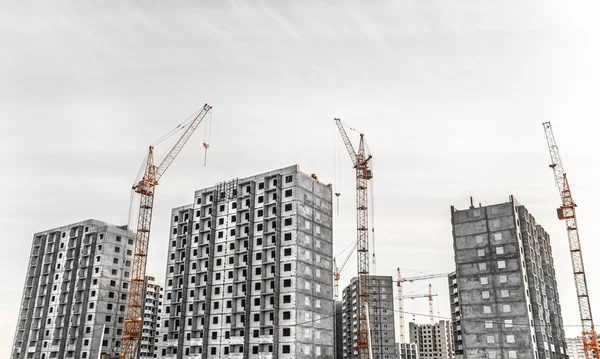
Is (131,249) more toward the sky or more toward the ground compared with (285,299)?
more toward the sky

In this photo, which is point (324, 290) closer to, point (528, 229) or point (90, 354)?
point (528, 229)

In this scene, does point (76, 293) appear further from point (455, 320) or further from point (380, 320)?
point (380, 320)

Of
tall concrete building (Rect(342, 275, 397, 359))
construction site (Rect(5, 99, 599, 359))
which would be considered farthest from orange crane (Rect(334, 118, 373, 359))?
tall concrete building (Rect(342, 275, 397, 359))

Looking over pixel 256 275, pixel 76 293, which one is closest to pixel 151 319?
pixel 76 293

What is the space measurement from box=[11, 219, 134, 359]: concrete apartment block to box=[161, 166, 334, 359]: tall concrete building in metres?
18.4

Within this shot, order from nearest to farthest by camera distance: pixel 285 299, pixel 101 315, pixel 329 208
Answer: pixel 285 299, pixel 329 208, pixel 101 315

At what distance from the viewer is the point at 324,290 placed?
93.8 metres

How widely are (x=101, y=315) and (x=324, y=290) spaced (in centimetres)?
5114

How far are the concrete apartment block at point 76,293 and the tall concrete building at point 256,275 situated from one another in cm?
1844

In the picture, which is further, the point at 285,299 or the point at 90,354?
the point at 90,354

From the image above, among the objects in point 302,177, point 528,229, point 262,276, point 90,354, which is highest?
point 302,177

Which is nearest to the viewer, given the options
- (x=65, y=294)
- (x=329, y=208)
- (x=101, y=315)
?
(x=329, y=208)

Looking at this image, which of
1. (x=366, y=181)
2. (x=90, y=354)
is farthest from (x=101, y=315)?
(x=366, y=181)

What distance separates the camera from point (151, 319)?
176m
